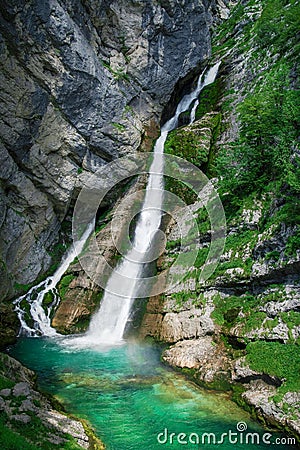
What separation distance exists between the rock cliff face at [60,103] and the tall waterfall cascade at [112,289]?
4.05 feet

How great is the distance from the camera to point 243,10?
122 feet

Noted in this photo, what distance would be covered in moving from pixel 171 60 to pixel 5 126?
1571cm

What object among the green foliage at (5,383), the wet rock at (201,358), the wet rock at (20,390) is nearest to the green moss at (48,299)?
the wet rock at (201,358)

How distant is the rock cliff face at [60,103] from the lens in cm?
1977

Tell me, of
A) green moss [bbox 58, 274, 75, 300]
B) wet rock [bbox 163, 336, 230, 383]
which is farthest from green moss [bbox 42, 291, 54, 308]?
wet rock [bbox 163, 336, 230, 383]

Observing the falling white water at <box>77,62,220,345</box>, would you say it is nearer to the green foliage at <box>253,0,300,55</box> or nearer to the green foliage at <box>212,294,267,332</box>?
the green foliage at <box>212,294,267,332</box>

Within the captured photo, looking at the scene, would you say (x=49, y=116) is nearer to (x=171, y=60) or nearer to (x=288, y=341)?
(x=171, y=60)

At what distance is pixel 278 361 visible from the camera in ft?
35.7

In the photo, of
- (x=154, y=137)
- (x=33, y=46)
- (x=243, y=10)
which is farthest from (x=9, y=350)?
(x=243, y=10)

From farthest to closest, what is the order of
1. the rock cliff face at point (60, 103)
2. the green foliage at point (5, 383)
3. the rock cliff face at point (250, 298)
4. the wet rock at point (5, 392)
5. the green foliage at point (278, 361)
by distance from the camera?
1. the rock cliff face at point (60, 103)
2. the rock cliff face at point (250, 298)
3. the green foliage at point (278, 361)
4. the green foliage at point (5, 383)
5. the wet rock at point (5, 392)

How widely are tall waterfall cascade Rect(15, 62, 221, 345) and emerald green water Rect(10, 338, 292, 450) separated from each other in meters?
2.51

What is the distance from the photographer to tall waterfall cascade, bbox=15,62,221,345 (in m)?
18.1

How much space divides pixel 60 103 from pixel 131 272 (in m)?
11.2

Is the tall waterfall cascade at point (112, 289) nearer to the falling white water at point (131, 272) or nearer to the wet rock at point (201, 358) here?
the falling white water at point (131, 272)
